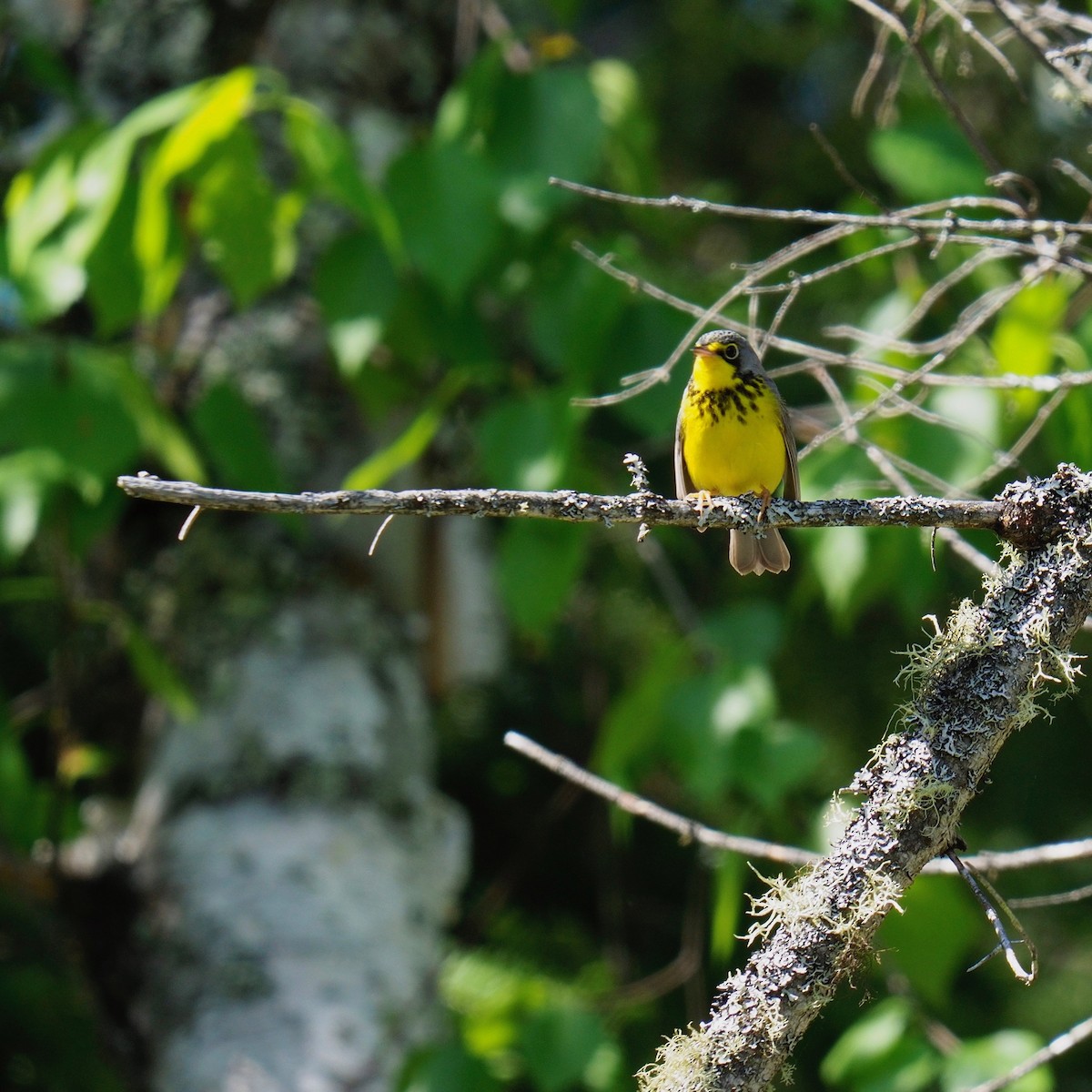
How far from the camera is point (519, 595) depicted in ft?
12.5

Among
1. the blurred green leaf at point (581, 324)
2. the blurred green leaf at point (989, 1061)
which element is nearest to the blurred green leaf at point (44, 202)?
the blurred green leaf at point (581, 324)

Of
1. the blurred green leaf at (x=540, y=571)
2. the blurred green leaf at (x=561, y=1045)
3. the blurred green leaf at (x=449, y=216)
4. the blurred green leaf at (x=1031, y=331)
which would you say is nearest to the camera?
the blurred green leaf at (x=1031, y=331)

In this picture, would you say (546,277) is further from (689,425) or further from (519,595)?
(519,595)

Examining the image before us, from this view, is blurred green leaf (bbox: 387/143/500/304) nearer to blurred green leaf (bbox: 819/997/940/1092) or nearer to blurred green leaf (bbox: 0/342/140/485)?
blurred green leaf (bbox: 0/342/140/485)

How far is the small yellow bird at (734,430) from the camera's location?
12.5 feet

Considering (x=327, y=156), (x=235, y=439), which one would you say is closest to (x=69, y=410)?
(x=235, y=439)

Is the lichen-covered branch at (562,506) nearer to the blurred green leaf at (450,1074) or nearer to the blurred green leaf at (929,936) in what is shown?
the blurred green leaf at (450,1074)

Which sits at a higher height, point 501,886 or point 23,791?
point 23,791

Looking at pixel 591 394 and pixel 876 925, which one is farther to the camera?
pixel 591 394

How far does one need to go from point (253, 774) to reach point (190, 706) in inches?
11.0

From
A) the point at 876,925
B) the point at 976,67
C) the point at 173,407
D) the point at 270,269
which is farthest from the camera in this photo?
the point at 976,67

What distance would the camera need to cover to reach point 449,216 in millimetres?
3592

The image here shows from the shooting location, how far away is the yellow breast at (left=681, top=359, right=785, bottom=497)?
382 cm

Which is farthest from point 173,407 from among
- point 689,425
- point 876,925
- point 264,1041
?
point 876,925
